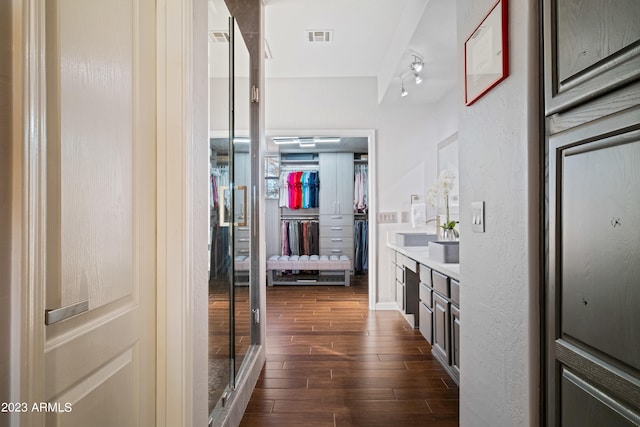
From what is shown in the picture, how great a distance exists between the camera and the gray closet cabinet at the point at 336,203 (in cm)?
703

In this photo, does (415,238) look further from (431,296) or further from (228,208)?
(228,208)

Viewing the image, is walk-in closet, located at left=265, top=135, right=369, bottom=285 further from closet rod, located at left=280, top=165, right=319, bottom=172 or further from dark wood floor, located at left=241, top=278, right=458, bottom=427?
dark wood floor, located at left=241, top=278, right=458, bottom=427

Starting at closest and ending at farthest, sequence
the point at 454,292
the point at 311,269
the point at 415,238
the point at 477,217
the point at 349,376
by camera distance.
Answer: the point at 477,217
the point at 454,292
the point at 349,376
the point at 415,238
the point at 311,269

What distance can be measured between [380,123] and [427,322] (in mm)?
2579

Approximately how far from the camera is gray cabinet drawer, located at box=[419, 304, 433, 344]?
→ 9.90ft

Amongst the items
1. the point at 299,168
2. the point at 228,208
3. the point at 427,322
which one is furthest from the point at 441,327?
the point at 299,168

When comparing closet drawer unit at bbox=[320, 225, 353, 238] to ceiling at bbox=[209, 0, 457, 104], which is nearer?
ceiling at bbox=[209, 0, 457, 104]

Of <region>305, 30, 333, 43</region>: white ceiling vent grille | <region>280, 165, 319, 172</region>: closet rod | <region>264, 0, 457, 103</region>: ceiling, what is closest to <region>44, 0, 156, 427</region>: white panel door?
<region>264, 0, 457, 103</region>: ceiling

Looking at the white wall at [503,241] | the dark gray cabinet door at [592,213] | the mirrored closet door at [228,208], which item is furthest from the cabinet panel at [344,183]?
the dark gray cabinet door at [592,213]

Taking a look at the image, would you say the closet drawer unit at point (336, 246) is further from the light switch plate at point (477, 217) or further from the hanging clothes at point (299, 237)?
the light switch plate at point (477, 217)

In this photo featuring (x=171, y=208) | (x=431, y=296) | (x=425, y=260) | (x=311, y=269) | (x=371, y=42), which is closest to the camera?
(x=171, y=208)

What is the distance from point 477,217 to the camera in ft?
5.16

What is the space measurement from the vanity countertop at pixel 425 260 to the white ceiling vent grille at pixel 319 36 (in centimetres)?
225

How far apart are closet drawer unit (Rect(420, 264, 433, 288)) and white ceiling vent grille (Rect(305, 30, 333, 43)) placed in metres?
2.38
